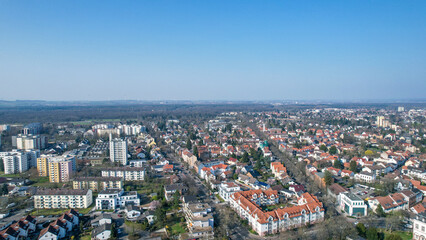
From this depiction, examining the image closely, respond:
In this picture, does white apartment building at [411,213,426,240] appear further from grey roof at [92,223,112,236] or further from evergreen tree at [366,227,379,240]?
grey roof at [92,223,112,236]

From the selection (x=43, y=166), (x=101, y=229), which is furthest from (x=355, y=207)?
(x=43, y=166)

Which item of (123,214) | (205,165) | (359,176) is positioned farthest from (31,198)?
(359,176)

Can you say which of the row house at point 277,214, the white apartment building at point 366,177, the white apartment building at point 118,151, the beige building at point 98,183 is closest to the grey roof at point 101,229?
the beige building at point 98,183

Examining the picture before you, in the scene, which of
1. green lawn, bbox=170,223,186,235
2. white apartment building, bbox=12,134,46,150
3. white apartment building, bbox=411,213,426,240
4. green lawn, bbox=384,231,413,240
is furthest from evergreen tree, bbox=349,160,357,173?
white apartment building, bbox=12,134,46,150

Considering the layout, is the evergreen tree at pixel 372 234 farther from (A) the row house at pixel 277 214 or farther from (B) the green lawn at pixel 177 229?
(B) the green lawn at pixel 177 229

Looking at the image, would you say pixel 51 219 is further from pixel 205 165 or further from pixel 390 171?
→ pixel 390 171
